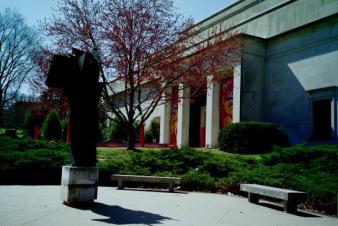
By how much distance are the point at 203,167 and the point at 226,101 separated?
41.0ft

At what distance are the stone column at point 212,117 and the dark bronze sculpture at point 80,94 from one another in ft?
53.2

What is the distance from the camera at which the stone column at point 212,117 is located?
24.2 meters

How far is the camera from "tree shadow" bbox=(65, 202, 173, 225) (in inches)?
246

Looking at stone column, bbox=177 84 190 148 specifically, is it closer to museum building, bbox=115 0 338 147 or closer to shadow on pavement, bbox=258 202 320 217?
museum building, bbox=115 0 338 147

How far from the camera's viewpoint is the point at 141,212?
722 cm

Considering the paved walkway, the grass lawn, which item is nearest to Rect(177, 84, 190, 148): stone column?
the grass lawn

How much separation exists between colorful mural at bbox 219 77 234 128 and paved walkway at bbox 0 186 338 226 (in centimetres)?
1503

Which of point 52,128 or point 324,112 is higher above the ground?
point 324,112

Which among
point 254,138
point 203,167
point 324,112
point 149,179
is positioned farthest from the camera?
point 324,112

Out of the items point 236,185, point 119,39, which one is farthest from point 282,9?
point 236,185

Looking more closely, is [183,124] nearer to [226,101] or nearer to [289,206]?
[226,101]

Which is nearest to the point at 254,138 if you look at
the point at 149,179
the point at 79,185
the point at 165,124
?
the point at 149,179

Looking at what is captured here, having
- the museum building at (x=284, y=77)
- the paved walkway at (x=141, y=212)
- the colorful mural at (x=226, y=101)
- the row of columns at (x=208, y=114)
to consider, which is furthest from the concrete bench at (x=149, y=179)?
the colorful mural at (x=226, y=101)

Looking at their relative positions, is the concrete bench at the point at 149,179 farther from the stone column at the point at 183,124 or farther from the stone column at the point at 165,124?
the stone column at the point at 165,124
